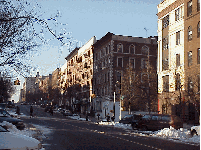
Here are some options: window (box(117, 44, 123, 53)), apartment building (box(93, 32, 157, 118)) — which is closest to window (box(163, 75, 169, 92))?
apartment building (box(93, 32, 157, 118))

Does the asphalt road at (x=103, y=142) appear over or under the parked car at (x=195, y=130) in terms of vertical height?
under

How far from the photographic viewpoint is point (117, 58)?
66188 millimetres

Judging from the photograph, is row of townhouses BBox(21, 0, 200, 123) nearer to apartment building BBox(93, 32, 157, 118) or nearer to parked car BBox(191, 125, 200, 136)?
apartment building BBox(93, 32, 157, 118)

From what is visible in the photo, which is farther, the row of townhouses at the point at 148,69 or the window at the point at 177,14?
the window at the point at 177,14

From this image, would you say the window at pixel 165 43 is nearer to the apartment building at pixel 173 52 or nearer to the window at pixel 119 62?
the apartment building at pixel 173 52

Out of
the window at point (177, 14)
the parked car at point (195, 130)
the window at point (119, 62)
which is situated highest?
the window at point (177, 14)

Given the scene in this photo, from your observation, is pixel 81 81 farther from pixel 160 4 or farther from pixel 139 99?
pixel 160 4

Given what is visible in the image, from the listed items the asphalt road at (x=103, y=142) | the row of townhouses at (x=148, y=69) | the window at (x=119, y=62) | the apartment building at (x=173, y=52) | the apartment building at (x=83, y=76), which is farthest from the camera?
the apartment building at (x=83, y=76)

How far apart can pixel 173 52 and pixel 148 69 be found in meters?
5.36

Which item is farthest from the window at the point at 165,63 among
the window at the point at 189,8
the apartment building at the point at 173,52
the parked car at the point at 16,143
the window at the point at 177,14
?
the parked car at the point at 16,143

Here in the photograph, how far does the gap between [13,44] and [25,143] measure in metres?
10.7

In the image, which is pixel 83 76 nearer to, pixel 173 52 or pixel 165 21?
pixel 165 21

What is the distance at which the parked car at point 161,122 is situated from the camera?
29.2m

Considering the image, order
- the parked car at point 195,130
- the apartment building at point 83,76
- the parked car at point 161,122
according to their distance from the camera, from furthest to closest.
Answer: the apartment building at point 83,76, the parked car at point 161,122, the parked car at point 195,130
